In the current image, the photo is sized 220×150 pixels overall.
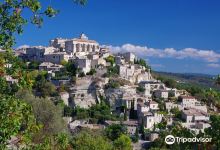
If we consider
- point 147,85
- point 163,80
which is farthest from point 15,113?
point 163,80

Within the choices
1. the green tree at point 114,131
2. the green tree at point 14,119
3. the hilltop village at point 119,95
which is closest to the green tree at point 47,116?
the green tree at point 114,131

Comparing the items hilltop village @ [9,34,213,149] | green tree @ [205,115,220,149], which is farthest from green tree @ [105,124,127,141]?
green tree @ [205,115,220,149]

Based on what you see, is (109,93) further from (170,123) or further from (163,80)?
(163,80)

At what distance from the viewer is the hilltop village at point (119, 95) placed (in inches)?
1646

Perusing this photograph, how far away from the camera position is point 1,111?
5844mm

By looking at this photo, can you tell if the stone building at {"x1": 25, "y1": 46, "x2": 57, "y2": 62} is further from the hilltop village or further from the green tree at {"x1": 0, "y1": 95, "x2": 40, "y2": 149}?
the green tree at {"x1": 0, "y1": 95, "x2": 40, "y2": 149}

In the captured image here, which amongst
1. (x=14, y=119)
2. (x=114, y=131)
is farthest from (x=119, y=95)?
(x=14, y=119)

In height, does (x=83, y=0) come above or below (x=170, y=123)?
above

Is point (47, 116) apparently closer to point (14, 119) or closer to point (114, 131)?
point (114, 131)

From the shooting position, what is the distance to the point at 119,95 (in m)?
46.3

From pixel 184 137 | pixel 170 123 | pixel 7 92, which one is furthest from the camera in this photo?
pixel 170 123

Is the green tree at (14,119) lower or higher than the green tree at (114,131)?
higher

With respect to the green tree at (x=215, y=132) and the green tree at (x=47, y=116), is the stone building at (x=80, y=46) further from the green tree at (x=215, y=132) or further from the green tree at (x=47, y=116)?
the green tree at (x=215, y=132)

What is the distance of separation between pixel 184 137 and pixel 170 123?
32721 mm
